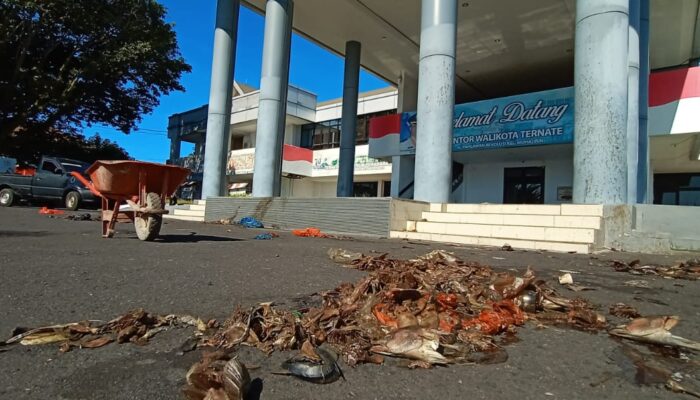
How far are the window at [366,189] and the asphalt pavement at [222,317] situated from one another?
25.8 meters

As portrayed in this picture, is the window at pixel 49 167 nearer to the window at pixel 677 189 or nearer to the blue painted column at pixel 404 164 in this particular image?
the blue painted column at pixel 404 164

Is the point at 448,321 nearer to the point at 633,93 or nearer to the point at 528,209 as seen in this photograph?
the point at 528,209

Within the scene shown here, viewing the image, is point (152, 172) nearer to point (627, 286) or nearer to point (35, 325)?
point (35, 325)

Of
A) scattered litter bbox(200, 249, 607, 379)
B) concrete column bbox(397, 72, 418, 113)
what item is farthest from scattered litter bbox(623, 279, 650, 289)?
concrete column bbox(397, 72, 418, 113)

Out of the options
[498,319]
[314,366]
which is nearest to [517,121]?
[498,319]

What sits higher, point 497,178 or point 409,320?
point 497,178

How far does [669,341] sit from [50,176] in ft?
71.9

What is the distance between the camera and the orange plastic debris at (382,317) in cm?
231

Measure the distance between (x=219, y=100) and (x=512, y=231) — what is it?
13.2m

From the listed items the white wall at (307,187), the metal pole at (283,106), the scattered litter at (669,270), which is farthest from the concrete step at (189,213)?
the white wall at (307,187)

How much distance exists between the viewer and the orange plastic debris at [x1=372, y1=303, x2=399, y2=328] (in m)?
2.31

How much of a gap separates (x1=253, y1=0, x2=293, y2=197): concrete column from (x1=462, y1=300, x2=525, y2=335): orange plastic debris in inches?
483

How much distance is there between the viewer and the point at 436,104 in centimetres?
1012

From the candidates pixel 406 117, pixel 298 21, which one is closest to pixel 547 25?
pixel 406 117
